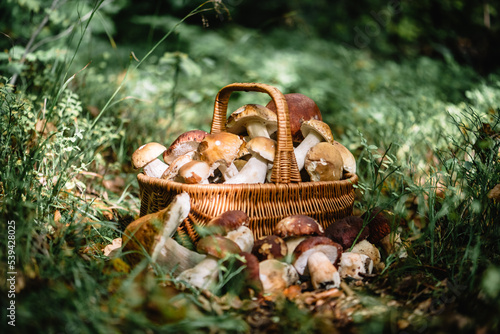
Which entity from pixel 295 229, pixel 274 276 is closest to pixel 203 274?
pixel 274 276

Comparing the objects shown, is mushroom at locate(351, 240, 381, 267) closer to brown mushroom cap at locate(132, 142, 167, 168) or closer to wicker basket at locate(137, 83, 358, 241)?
wicker basket at locate(137, 83, 358, 241)

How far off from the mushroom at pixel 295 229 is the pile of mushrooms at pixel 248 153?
0.32 metres

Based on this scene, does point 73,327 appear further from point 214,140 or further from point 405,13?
point 405,13

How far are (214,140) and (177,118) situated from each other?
200cm

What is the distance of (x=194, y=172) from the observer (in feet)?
5.45

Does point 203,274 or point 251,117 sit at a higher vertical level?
point 251,117

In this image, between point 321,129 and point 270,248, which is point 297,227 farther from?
point 321,129

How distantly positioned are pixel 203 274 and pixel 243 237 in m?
0.26

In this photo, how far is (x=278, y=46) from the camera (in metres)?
7.61

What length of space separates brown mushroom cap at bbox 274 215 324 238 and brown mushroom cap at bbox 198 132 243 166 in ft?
1.52

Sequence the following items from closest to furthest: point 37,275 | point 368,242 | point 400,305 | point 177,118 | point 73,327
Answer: point 73,327
point 37,275
point 400,305
point 368,242
point 177,118

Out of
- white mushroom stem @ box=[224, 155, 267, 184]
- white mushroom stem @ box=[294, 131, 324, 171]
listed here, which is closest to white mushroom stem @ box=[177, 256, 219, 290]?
white mushroom stem @ box=[224, 155, 267, 184]

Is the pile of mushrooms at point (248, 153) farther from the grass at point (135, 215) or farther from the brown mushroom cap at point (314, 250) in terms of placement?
the brown mushroom cap at point (314, 250)

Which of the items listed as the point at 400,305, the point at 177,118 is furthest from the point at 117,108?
the point at 400,305
